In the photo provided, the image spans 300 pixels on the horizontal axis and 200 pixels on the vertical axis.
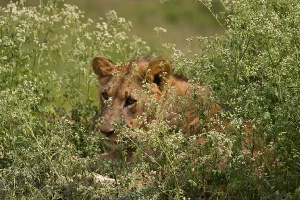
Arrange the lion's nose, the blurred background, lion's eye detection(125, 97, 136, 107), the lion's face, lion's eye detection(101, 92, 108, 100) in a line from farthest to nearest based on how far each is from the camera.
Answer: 1. the blurred background
2. lion's eye detection(101, 92, 108, 100)
3. lion's eye detection(125, 97, 136, 107)
4. the lion's face
5. the lion's nose

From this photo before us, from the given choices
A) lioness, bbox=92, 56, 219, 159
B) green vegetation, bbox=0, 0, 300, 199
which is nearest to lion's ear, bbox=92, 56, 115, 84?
lioness, bbox=92, 56, 219, 159

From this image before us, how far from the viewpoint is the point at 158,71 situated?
25.3 feet

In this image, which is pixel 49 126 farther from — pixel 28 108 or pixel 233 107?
pixel 233 107

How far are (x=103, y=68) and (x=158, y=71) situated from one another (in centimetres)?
57

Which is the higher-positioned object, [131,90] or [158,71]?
[158,71]

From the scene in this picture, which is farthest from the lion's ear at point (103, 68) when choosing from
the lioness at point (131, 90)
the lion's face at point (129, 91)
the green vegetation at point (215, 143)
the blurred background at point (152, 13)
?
the blurred background at point (152, 13)

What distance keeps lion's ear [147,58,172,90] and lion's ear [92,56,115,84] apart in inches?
16.8

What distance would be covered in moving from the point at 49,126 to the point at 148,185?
1641 mm

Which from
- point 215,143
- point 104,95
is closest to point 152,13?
point 104,95

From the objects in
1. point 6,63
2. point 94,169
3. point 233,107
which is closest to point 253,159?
point 233,107

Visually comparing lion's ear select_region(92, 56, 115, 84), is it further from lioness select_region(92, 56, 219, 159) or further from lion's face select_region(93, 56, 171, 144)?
lion's face select_region(93, 56, 171, 144)

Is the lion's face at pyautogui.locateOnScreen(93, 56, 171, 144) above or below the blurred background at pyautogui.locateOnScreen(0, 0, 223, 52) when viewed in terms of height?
below

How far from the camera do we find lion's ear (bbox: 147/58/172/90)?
761 cm

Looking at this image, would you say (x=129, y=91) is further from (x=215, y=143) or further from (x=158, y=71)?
(x=215, y=143)
